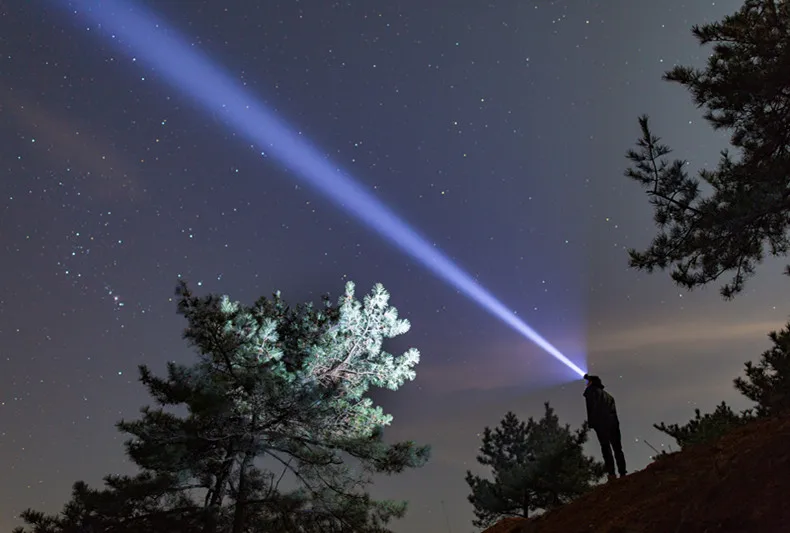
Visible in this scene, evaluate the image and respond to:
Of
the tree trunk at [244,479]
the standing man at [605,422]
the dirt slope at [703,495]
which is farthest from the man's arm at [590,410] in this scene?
the tree trunk at [244,479]

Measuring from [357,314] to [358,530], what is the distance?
5.75 meters

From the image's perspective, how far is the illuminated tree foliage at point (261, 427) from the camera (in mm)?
13531

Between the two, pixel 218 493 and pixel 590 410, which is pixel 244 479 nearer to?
pixel 218 493

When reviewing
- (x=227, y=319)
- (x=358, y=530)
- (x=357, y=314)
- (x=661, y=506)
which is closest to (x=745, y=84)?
(x=661, y=506)

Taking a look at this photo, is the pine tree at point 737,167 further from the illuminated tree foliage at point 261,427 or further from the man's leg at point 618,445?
the illuminated tree foliage at point 261,427

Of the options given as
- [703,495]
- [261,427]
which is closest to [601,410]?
[703,495]

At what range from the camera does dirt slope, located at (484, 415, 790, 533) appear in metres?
5.00

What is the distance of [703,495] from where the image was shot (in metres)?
5.66

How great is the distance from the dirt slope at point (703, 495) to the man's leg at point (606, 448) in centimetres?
192

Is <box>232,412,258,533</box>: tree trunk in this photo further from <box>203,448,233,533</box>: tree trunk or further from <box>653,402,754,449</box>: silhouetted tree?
<box>653,402,754,449</box>: silhouetted tree

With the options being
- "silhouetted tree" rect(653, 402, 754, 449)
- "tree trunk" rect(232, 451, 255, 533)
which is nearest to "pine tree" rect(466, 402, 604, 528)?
"silhouetted tree" rect(653, 402, 754, 449)

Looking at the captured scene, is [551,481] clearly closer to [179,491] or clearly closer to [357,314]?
[357,314]

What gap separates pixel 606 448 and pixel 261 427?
862 cm

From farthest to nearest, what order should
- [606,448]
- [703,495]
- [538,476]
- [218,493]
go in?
[538,476]
[218,493]
[606,448]
[703,495]
